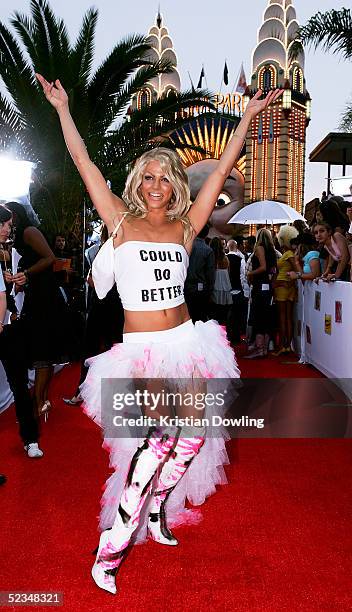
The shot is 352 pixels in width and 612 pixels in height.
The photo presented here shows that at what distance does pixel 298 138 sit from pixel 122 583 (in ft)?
153

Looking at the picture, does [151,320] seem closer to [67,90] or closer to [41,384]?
[41,384]

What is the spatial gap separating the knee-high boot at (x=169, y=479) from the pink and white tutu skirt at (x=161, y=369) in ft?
0.20

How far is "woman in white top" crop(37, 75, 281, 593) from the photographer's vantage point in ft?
9.45

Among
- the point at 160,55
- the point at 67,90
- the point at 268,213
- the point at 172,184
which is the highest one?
the point at 160,55

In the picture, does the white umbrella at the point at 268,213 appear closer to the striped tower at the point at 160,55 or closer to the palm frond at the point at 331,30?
the palm frond at the point at 331,30

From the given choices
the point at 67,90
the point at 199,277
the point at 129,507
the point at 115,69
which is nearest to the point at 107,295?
the point at 199,277

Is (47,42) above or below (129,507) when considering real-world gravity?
above

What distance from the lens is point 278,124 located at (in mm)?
45344

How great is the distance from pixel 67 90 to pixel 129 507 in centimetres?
936

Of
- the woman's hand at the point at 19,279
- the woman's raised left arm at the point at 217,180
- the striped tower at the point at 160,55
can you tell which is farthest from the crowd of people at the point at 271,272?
the striped tower at the point at 160,55

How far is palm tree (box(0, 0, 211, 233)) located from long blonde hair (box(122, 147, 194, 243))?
8.18m

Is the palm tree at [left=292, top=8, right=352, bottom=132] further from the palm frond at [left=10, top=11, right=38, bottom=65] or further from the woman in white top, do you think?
the woman in white top

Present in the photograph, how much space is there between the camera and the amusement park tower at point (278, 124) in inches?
1745

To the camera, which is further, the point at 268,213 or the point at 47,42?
Result: the point at 268,213
